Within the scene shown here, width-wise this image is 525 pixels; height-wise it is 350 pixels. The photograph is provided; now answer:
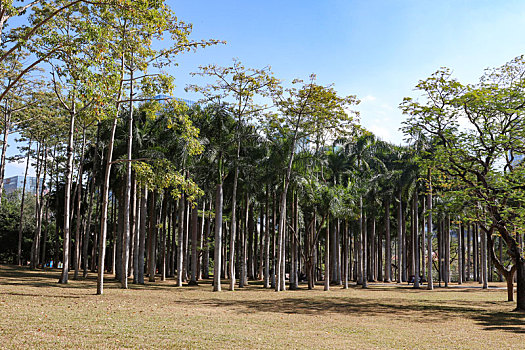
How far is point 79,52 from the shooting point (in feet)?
35.2

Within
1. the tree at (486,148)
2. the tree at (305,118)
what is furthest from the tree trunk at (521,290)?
the tree at (305,118)

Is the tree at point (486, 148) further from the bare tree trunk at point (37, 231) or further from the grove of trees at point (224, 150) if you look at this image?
the bare tree trunk at point (37, 231)

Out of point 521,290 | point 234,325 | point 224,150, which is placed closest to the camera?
point 234,325

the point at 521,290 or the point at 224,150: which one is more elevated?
the point at 224,150

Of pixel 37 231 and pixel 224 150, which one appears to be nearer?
pixel 224 150

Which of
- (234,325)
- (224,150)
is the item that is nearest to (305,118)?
(224,150)

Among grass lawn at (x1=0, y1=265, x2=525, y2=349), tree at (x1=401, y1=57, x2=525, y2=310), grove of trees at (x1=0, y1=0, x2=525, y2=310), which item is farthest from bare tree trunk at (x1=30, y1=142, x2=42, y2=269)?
tree at (x1=401, y1=57, x2=525, y2=310)

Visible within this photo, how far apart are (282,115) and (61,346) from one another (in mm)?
21557

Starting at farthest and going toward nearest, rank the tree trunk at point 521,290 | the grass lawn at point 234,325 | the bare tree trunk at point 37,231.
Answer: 1. the bare tree trunk at point 37,231
2. the tree trunk at point 521,290
3. the grass lawn at point 234,325

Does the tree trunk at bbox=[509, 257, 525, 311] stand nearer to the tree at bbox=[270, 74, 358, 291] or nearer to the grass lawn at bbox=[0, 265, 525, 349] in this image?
the grass lawn at bbox=[0, 265, 525, 349]

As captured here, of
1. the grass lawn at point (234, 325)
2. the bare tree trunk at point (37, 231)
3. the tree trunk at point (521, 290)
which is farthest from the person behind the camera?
the bare tree trunk at point (37, 231)

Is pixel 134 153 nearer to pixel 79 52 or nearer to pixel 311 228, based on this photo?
pixel 311 228

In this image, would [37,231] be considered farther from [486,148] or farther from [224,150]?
[486,148]

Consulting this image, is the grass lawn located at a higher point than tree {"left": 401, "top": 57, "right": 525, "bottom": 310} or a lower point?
lower
